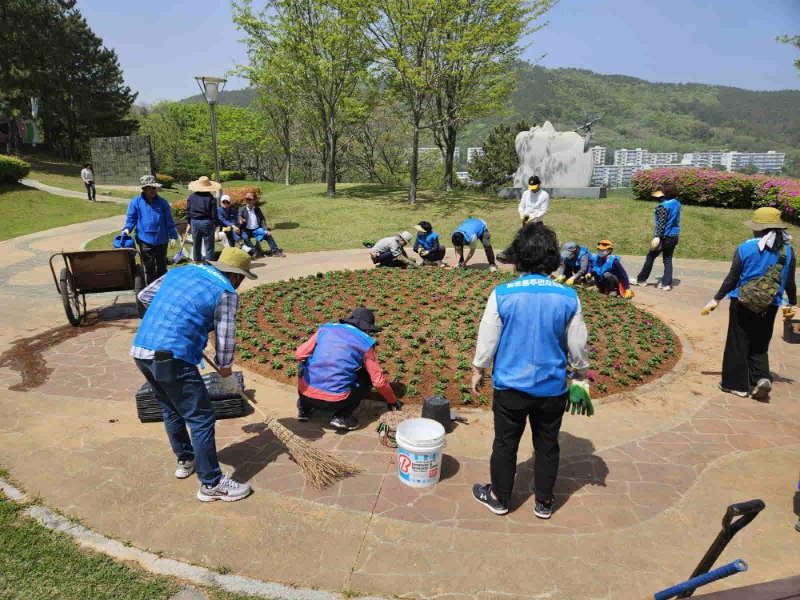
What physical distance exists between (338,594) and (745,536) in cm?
284

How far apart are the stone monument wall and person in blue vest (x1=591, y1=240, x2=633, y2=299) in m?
28.2

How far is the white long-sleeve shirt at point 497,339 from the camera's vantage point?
317 cm

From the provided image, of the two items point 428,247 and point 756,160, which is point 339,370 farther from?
point 756,160

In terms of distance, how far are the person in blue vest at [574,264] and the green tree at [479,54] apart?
11.7 m

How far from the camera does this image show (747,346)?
5602 mm

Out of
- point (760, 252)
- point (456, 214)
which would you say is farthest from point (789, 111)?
point (760, 252)

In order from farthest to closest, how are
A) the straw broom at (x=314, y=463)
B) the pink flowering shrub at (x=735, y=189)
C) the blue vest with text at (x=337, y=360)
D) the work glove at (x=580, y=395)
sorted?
the pink flowering shrub at (x=735, y=189)
the blue vest with text at (x=337, y=360)
the straw broom at (x=314, y=463)
the work glove at (x=580, y=395)

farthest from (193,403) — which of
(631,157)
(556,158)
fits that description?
(631,157)

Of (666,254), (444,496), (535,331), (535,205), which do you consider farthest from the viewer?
(535,205)

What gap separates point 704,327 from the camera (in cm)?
808

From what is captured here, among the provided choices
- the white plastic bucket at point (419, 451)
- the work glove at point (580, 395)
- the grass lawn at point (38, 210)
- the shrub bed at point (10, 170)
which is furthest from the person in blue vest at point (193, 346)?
the shrub bed at point (10, 170)

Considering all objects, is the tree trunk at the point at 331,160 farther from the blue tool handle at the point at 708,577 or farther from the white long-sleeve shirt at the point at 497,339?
the blue tool handle at the point at 708,577

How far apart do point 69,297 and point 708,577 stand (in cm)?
828

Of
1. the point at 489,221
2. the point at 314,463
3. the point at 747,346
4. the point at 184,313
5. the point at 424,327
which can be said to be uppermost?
the point at 184,313
